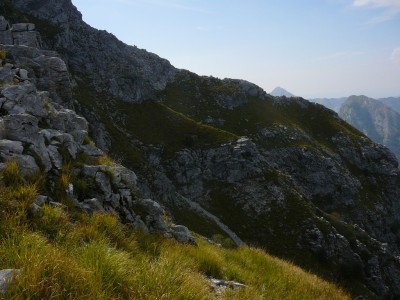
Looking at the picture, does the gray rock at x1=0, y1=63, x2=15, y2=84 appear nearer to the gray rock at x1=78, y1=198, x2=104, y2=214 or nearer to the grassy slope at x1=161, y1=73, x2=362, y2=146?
the gray rock at x1=78, y1=198, x2=104, y2=214

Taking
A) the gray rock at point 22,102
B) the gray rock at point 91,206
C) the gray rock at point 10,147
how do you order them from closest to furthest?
the gray rock at point 10,147 < the gray rock at point 91,206 < the gray rock at point 22,102

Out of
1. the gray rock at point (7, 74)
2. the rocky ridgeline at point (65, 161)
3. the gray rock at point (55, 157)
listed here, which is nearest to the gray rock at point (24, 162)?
the rocky ridgeline at point (65, 161)

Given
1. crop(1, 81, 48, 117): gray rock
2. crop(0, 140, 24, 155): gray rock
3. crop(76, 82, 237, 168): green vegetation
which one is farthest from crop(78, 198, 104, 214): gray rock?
crop(76, 82, 237, 168): green vegetation

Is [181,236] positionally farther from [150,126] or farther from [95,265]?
[150,126]

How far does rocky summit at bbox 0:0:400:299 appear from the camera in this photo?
76875mm

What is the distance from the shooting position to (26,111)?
13664 mm

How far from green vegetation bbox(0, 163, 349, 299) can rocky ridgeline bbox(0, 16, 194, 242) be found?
79 cm

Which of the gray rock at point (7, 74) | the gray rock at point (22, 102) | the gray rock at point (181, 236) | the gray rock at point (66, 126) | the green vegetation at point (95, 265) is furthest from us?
the gray rock at point (7, 74)

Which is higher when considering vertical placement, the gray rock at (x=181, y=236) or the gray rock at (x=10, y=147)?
the gray rock at (x=10, y=147)

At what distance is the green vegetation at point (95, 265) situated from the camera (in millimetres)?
4836

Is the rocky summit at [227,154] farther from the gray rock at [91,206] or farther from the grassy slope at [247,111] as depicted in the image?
the gray rock at [91,206]

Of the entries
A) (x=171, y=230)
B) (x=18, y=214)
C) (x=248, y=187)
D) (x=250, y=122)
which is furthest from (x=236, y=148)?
(x=18, y=214)

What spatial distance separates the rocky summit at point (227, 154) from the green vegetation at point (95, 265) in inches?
964

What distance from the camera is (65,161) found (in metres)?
11.9
